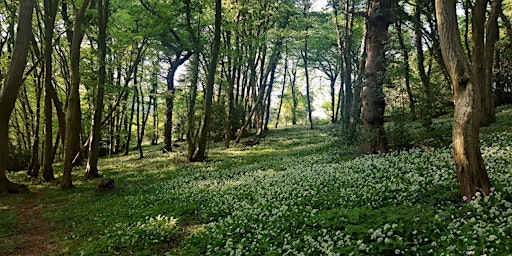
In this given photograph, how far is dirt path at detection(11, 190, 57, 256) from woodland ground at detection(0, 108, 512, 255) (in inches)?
→ 1.6

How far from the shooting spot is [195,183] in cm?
1547

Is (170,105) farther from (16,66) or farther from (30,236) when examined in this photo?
(30,236)

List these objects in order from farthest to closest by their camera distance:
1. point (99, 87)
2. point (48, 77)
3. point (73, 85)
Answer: point (99, 87) < point (48, 77) < point (73, 85)

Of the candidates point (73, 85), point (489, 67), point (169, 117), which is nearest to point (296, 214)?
point (73, 85)

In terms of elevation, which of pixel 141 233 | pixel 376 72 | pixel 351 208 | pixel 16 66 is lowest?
pixel 141 233

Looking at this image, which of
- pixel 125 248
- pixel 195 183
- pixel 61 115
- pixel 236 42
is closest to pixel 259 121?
pixel 236 42

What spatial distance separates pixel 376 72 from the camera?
14570mm

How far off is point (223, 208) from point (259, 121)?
81.8 ft

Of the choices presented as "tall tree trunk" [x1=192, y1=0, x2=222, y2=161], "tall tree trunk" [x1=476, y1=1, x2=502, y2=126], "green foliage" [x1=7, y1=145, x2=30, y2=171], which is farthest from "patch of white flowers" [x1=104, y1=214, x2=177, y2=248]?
"green foliage" [x1=7, y1=145, x2=30, y2=171]

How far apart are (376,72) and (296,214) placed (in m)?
8.84

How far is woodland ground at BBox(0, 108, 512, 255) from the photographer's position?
5367 mm

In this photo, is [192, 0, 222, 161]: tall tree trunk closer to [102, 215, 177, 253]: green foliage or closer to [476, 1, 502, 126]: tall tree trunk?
[102, 215, 177, 253]: green foliage

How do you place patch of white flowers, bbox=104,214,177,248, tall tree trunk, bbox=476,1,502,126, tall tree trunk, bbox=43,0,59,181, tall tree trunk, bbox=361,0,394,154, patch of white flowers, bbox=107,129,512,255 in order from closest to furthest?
patch of white flowers, bbox=107,129,512,255
patch of white flowers, bbox=104,214,177,248
tall tree trunk, bbox=361,0,394,154
tall tree trunk, bbox=476,1,502,126
tall tree trunk, bbox=43,0,59,181

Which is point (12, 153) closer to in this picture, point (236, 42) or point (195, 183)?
point (236, 42)
